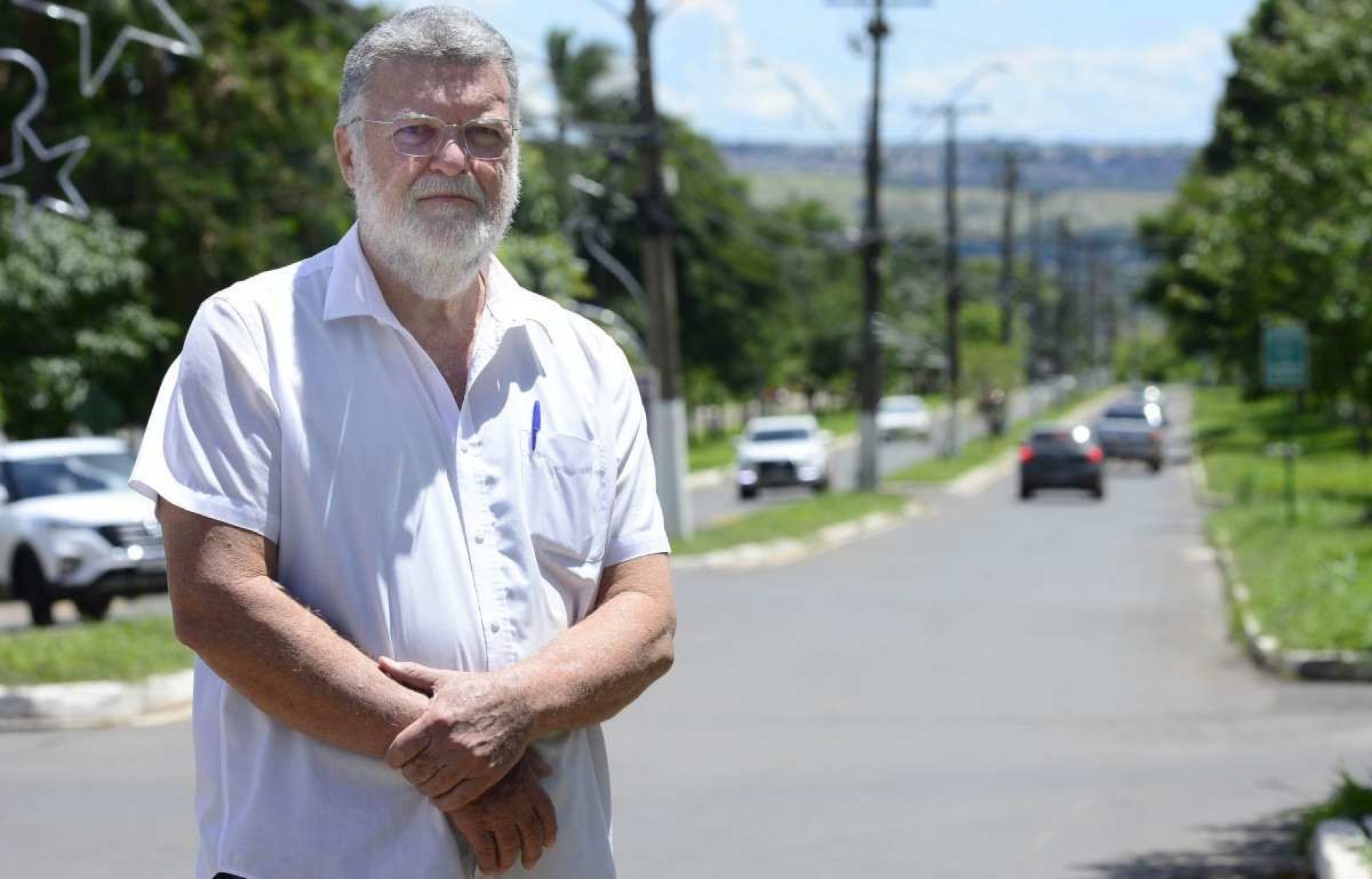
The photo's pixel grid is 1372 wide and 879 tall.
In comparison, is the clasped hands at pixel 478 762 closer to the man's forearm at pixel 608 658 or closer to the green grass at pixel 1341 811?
the man's forearm at pixel 608 658

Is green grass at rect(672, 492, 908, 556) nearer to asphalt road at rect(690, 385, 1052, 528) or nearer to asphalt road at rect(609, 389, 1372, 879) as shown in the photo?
asphalt road at rect(690, 385, 1052, 528)

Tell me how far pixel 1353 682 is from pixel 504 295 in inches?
482

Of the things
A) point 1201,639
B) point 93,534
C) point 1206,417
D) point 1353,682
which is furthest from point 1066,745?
point 1206,417

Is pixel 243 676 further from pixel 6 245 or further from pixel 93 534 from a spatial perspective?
pixel 6 245

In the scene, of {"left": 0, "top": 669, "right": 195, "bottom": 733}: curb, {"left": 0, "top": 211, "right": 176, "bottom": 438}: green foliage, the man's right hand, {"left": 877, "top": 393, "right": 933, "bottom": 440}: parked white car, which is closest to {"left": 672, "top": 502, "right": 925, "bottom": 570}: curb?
{"left": 0, "top": 211, "right": 176, "bottom": 438}: green foliage

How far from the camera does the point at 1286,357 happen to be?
28.2 m

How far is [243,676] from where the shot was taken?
3039 mm

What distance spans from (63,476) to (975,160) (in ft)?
199

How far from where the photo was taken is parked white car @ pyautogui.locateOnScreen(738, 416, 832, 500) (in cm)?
4775

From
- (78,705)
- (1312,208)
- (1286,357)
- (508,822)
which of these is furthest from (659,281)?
(508,822)

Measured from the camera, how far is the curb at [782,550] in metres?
25.6

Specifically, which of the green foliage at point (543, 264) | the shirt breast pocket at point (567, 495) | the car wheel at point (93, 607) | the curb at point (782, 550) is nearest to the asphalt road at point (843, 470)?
the curb at point (782, 550)

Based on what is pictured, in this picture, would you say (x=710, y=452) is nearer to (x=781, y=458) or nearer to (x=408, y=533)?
(x=781, y=458)

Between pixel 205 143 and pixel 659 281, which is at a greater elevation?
pixel 205 143
